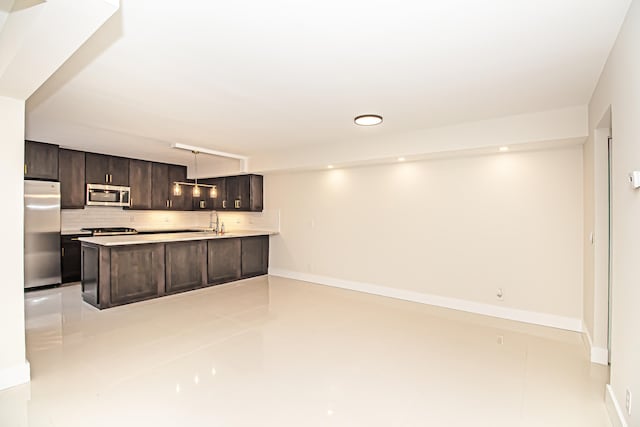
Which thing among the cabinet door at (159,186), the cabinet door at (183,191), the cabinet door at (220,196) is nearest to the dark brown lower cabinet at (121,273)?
the cabinet door at (220,196)

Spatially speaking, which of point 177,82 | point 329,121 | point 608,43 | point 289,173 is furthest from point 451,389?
point 289,173

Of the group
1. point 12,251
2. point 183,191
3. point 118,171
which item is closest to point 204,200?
point 183,191

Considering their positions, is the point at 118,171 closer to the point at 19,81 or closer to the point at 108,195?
the point at 108,195

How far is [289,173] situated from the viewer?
651cm

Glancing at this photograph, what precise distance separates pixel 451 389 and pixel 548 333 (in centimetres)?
198

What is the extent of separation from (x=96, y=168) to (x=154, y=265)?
9.12ft

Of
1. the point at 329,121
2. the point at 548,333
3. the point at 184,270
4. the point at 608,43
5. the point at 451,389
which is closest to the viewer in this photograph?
the point at 608,43

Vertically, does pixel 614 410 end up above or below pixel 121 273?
below

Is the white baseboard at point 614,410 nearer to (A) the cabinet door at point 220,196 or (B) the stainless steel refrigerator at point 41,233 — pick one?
(A) the cabinet door at point 220,196

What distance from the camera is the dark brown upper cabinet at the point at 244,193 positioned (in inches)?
269

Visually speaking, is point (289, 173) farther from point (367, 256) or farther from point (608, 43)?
point (608, 43)

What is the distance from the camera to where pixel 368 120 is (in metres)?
3.91

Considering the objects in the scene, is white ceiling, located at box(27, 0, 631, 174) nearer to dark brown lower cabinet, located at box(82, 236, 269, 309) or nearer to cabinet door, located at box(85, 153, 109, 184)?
dark brown lower cabinet, located at box(82, 236, 269, 309)

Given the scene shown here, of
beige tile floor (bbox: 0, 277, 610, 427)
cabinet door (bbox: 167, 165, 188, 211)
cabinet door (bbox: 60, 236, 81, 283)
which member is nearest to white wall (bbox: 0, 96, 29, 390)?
beige tile floor (bbox: 0, 277, 610, 427)
